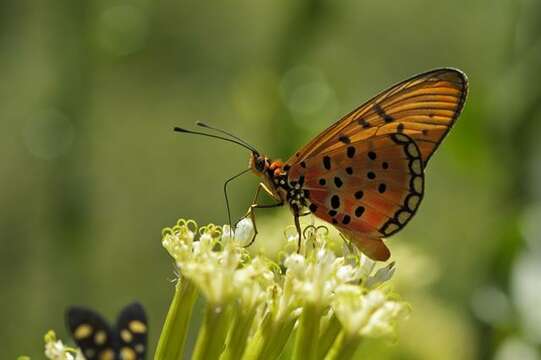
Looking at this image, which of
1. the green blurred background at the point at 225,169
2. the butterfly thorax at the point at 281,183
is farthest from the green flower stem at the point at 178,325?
the green blurred background at the point at 225,169

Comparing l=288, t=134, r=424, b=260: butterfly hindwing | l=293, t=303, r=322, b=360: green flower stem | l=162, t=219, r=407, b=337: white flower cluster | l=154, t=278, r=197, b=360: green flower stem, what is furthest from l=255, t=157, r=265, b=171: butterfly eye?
l=293, t=303, r=322, b=360: green flower stem

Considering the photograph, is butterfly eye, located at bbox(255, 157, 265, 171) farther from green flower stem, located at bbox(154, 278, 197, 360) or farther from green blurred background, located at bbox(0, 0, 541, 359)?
green flower stem, located at bbox(154, 278, 197, 360)

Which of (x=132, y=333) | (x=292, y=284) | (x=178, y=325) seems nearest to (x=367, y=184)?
(x=292, y=284)

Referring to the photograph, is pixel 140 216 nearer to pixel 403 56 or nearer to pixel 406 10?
pixel 403 56

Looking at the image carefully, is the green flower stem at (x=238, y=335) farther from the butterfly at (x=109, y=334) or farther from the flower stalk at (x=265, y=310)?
the butterfly at (x=109, y=334)

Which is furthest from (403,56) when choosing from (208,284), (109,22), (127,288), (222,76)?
(208,284)
